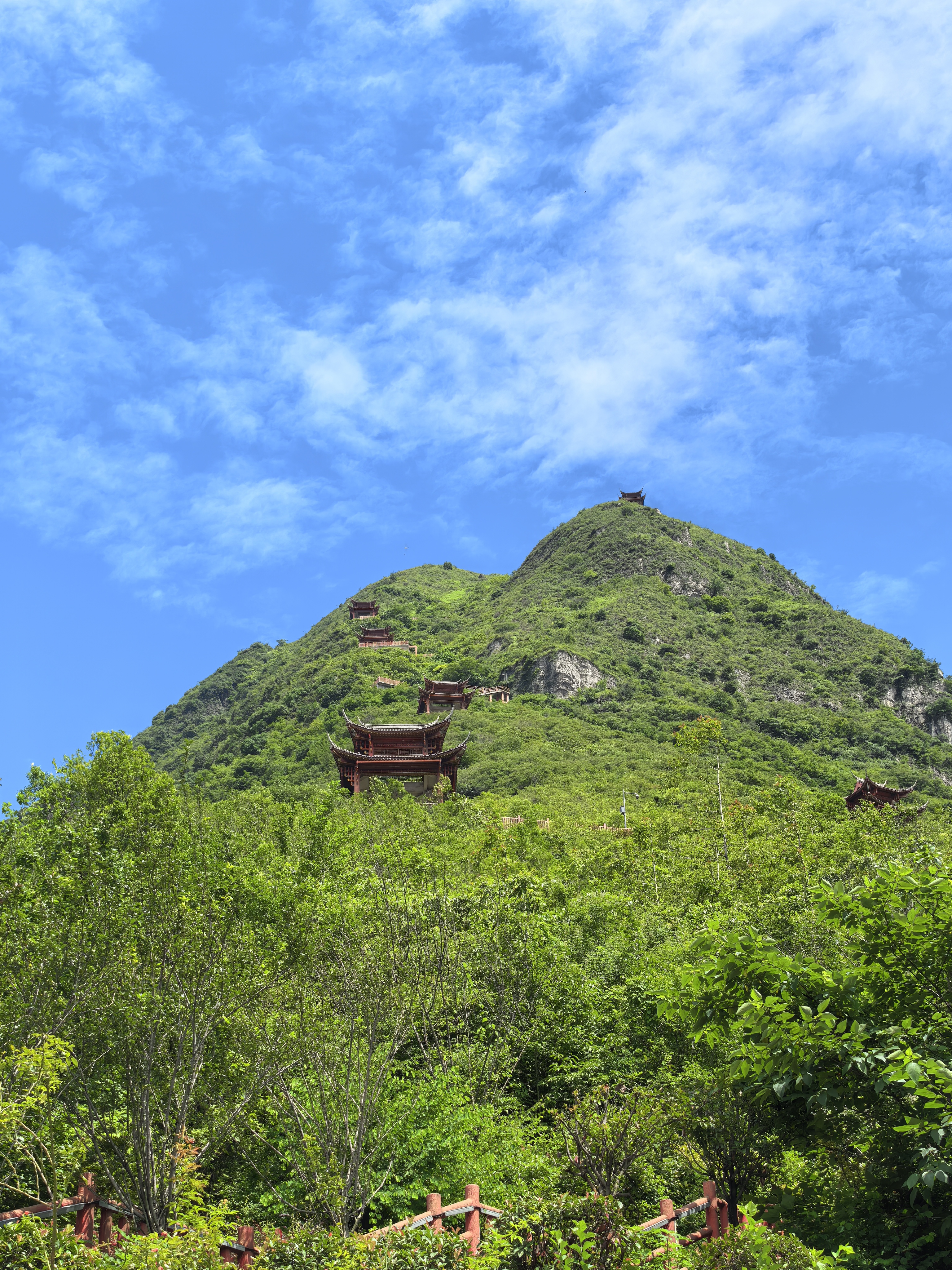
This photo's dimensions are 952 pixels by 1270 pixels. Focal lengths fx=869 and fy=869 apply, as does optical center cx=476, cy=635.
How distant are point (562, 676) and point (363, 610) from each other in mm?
47755

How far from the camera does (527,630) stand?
4284 inches

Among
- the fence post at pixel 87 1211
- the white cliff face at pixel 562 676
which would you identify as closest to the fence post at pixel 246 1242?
the fence post at pixel 87 1211

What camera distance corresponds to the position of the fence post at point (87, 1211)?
10.2 metres

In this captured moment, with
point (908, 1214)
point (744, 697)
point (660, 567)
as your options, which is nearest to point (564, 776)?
point (744, 697)

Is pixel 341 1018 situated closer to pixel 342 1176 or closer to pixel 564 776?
pixel 342 1176

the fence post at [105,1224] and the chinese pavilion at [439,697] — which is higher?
the chinese pavilion at [439,697]

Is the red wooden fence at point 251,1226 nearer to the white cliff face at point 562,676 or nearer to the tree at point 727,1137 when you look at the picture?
the tree at point 727,1137

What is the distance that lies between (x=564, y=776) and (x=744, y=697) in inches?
1619

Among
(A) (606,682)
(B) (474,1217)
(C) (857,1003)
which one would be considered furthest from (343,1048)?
(A) (606,682)

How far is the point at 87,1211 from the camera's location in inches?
406

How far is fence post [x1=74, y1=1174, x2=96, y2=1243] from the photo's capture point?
10211mm

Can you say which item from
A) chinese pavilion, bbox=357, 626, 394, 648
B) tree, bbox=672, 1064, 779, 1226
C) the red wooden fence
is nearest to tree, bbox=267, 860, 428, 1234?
the red wooden fence

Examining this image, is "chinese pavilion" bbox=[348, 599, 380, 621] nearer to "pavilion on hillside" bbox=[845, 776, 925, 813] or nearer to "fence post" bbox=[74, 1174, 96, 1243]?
"pavilion on hillside" bbox=[845, 776, 925, 813]

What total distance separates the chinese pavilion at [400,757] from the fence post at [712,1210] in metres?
38.1
